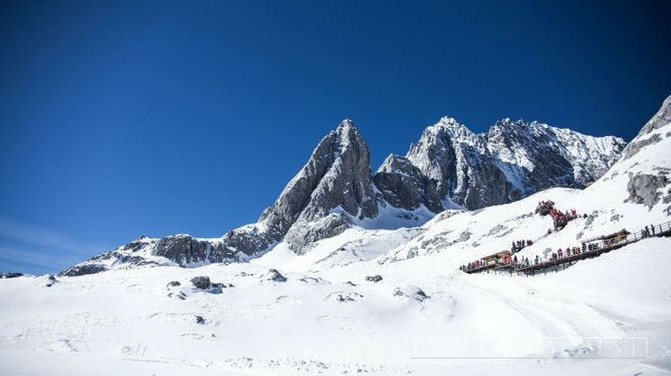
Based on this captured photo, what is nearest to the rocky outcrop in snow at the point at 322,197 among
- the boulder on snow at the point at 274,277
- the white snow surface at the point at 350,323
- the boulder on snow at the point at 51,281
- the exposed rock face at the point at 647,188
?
the exposed rock face at the point at 647,188

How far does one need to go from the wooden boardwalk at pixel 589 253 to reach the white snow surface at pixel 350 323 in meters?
1.92

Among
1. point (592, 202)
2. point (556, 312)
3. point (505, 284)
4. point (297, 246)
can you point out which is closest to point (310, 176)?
point (297, 246)

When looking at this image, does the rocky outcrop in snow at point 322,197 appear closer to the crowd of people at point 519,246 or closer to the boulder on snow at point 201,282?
the crowd of people at point 519,246

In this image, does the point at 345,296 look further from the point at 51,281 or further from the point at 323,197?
the point at 323,197

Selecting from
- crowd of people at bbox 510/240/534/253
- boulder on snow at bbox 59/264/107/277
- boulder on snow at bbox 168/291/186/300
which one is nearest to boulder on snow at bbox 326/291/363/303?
boulder on snow at bbox 168/291/186/300

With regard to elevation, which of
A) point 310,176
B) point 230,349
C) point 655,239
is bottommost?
point 230,349

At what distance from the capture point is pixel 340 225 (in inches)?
6068

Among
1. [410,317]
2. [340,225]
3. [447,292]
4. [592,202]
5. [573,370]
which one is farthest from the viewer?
[340,225]

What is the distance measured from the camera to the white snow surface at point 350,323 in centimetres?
1750

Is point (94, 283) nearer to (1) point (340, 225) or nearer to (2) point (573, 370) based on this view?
(2) point (573, 370)

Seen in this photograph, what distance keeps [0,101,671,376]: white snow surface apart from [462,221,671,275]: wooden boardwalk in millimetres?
1921

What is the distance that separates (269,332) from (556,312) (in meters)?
18.9

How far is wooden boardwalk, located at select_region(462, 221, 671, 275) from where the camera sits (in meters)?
36.5

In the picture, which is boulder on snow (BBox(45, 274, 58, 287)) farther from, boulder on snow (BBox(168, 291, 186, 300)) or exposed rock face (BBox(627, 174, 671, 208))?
exposed rock face (BBox(627, 174, 671, 208))
